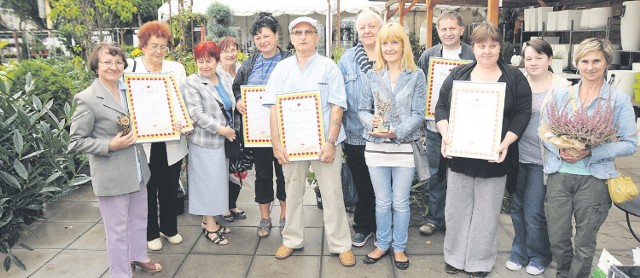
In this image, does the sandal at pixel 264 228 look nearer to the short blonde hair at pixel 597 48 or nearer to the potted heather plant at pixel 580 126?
the potted heather plant at pixel 580 126

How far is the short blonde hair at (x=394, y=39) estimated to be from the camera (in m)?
3.03

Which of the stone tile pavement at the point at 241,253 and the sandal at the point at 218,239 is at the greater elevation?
the sandal at the point at 218,239

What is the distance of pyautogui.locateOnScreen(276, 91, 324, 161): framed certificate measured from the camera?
3109 mm

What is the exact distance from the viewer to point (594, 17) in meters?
6.98

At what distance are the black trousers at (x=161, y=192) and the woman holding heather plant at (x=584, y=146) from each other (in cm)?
277

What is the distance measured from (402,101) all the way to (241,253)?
184cm

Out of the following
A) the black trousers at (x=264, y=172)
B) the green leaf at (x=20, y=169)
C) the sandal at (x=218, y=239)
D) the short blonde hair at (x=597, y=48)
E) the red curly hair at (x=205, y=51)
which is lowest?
the sandal at (x=218, y=239)

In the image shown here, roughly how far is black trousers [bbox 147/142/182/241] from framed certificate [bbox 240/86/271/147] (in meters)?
0.65

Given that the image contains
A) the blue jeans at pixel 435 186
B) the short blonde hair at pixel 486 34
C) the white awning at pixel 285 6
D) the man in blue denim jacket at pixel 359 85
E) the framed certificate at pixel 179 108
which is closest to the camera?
the short blonde hair at pixel 486 34

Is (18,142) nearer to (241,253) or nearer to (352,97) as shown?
(241,253)

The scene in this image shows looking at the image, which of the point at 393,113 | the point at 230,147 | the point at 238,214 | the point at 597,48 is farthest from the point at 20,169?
the point at 597,48

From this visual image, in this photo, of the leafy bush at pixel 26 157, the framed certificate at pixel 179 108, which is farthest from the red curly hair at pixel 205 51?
the leafy bush at pixel 26 157

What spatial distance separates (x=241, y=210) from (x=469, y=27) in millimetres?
10111

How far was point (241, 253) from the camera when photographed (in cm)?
368
